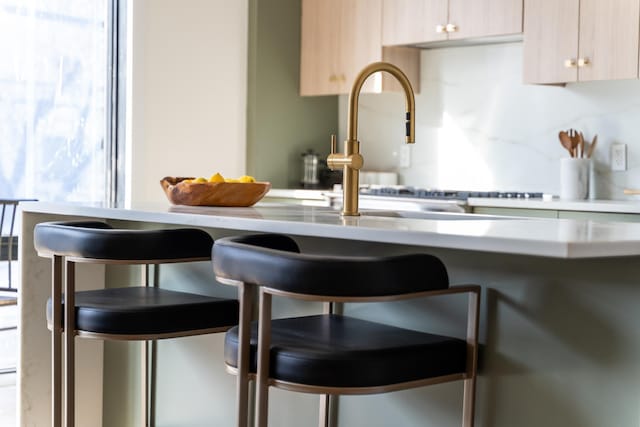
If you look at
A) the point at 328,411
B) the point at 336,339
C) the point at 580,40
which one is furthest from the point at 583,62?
the point at 336,339

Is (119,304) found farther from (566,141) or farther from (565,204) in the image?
(566,141)

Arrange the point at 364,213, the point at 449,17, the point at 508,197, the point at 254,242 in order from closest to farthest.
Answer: the point at 254,242 → the point at 364,213 → the point at 508,197 → the point at 449,17

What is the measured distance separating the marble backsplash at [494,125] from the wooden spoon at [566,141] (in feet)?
0.36

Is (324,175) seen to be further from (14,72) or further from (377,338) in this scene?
(377,338)

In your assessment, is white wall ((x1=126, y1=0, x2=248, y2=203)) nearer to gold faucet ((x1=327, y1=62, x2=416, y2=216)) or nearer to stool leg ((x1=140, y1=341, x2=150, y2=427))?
stool leg ((x1=140, y1=341, x2=150, y2=427))

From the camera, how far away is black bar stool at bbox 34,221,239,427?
2.31 metres

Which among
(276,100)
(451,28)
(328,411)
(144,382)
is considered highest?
(451,28)

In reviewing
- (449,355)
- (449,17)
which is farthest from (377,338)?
(449,17)

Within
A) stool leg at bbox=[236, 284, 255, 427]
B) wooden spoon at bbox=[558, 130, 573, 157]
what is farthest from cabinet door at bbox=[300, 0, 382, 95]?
stool leg at bbox=[236, 284, 255, 427]

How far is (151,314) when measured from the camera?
233cm

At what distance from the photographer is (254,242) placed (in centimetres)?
216

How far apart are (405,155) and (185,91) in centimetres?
131

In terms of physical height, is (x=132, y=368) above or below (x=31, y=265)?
below

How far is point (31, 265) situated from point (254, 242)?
1.25m
